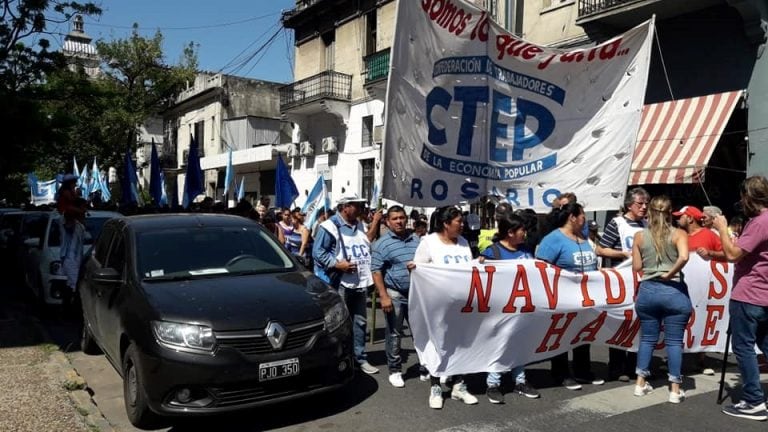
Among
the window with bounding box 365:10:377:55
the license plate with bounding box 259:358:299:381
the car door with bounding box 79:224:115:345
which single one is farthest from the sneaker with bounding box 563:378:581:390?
the window with bounding box 365:10:377:55

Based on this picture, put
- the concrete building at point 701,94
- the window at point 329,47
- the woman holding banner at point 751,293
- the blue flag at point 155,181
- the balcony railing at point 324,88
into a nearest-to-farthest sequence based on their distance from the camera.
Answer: the woman holding banner at point 751,293 → the concrete building at point 701,94 → the blue flag at point 155,181 → the balcony railing at point 324,88 → the window at point 329,47

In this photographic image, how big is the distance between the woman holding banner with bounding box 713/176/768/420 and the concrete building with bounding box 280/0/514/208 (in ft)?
54.4

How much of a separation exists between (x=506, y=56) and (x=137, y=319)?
4.39 m

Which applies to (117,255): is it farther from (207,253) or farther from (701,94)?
(701,94)

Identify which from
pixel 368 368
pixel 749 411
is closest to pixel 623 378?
pixel 749 411

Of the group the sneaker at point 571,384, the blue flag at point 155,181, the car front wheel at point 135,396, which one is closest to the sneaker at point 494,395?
the sneaker at point 571,384

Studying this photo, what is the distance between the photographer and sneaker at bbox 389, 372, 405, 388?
596cm

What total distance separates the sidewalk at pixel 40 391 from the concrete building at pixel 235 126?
2128 cm

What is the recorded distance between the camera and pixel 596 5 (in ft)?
44.8

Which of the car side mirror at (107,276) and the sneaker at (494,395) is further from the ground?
the car side mirror at (107,276)

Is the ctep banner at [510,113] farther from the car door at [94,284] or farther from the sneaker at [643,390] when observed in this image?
the car door at [94,284]

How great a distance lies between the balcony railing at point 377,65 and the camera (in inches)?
833

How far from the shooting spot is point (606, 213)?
45.9 feet

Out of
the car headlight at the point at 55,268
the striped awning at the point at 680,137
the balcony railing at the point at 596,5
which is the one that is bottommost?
the car headlight at the point at 55,268
